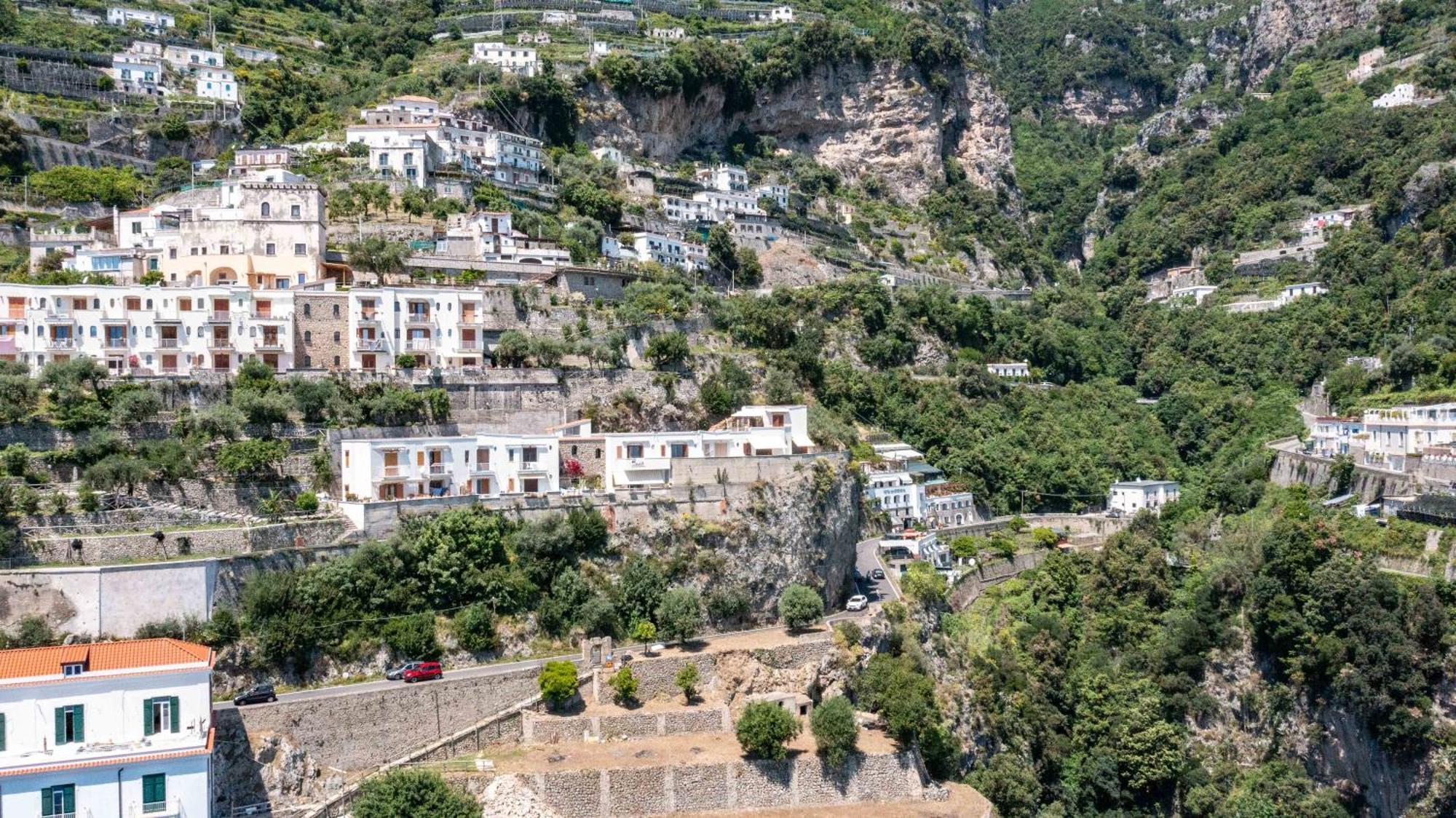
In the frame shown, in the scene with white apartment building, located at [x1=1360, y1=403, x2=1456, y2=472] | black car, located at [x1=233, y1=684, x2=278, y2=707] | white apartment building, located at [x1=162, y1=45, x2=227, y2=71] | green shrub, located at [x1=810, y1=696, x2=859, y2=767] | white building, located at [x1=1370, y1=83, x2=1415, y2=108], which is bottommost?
green shrub, located at [x1=810, y1=696, x2=859, y2=767]

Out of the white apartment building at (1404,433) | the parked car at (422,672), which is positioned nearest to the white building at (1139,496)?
the white apartment building at (1404,433)

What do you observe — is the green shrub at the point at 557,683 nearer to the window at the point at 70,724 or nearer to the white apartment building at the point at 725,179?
the window at the point at 70,724

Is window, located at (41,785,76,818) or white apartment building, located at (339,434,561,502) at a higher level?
white apartment building, located at (339,434,561,502)

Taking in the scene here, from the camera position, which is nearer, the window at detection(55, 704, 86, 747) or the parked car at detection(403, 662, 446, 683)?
the window at detection(55, 704, 86, 747)

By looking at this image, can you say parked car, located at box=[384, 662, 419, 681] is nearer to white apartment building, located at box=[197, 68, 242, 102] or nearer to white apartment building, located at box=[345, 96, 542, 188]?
white apartment building, located at box=[345, 96, 542, 188]

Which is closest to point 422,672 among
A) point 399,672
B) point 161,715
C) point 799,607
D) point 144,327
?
point 399,672

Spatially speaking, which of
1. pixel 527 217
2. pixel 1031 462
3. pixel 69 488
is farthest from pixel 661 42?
pixel 69 488

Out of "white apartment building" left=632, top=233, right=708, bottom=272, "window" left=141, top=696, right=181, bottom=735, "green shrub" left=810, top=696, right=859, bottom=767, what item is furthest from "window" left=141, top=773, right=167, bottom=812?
"white apartment building" left=632, top=233, right=708, bottom=272
